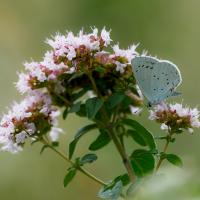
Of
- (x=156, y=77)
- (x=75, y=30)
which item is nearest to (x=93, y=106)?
(x=156, y=77)

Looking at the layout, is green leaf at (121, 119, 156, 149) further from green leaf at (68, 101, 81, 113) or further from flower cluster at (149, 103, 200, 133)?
green leaf at (68, 101, 81, 113)

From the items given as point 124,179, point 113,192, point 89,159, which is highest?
point 89,159

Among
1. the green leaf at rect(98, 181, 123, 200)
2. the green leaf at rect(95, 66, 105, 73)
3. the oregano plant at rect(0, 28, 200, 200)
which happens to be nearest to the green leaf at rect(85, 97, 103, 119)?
the oregano plant at rect(0, 28, 200, 200)

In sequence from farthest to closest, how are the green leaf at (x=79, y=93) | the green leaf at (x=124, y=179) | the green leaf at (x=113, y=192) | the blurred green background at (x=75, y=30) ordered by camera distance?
the blurred green background at (x=75, y=30), the green leaf at (x=79, y=93), the green leaf at (x=124, y=179), the green leaf at (x=113, y=192)

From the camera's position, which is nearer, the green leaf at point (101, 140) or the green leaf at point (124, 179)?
A: the green leaf at point (124, 179)

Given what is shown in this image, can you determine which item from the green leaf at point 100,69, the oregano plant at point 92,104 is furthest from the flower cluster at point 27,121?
the green leaf at point 100,69

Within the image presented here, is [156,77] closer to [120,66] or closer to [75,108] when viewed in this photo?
[120,66]

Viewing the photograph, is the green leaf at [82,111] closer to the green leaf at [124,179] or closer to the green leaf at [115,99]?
the green leaf at [115,99]
